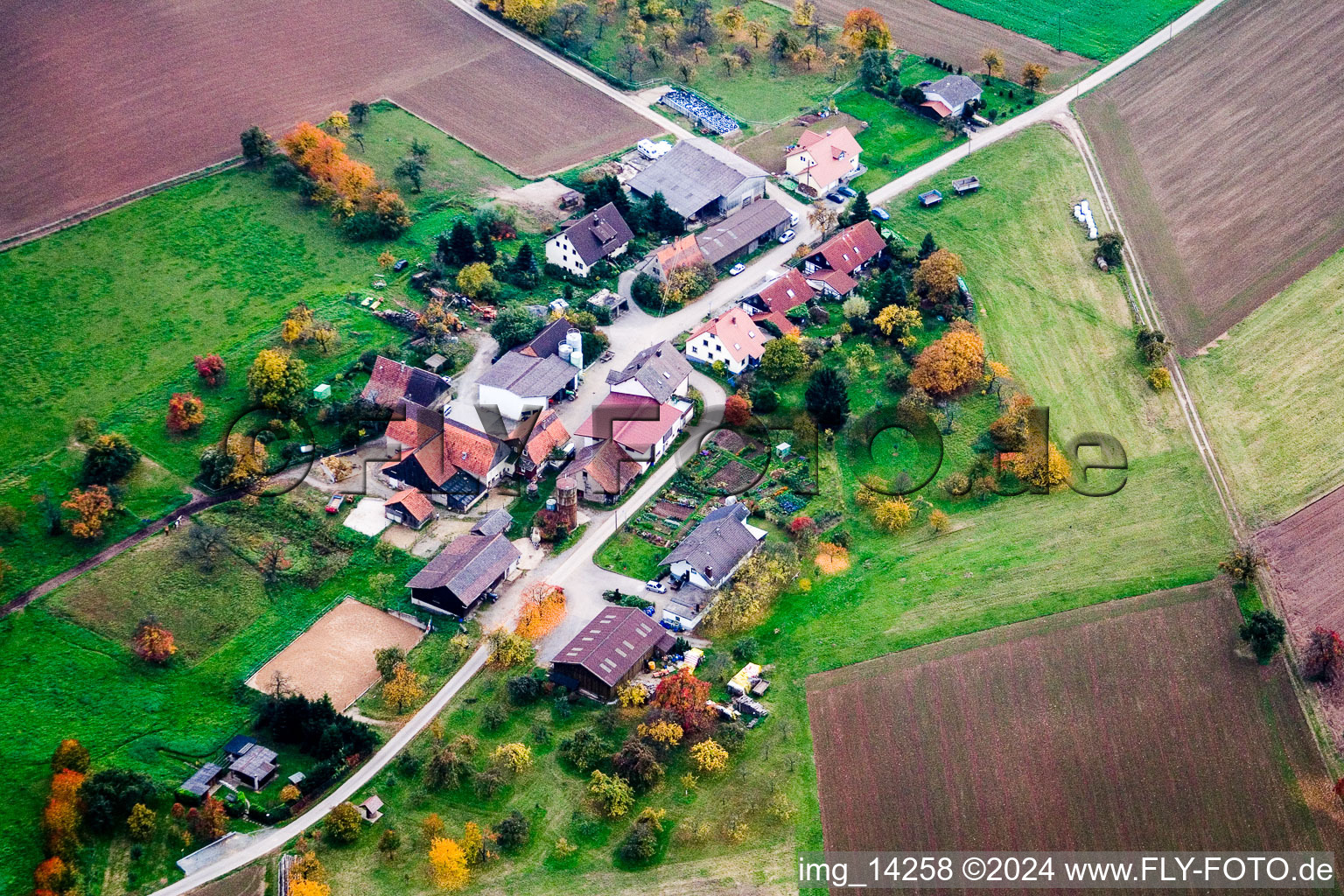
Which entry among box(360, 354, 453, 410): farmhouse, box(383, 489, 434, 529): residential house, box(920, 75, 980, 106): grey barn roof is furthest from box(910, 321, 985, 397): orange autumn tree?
box(920, 75, 980, 106): grey barn roof

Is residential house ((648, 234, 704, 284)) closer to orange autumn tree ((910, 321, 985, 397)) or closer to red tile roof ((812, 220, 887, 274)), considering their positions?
red tile roof ((812, 220, 887, 274))

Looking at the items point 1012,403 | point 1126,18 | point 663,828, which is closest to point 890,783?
point 663,828

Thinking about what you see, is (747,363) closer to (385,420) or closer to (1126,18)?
(385,420)

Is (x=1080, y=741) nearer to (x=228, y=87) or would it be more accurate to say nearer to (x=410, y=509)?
(x=410, y=509)

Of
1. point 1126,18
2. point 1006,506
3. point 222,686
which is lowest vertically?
point 222,686

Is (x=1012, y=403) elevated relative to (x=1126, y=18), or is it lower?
lower

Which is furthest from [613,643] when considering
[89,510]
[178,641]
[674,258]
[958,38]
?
[958,38]

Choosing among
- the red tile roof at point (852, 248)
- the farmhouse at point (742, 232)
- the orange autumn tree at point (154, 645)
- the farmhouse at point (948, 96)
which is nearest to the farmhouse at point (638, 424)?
the farmhouse at point (742, 232)
